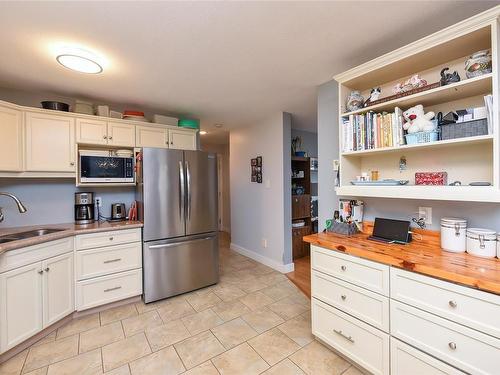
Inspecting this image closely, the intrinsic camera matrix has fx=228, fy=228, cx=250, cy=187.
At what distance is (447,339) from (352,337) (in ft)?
1.89

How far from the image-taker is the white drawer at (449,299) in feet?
3.36

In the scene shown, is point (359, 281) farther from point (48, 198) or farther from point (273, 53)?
point (48, 198)

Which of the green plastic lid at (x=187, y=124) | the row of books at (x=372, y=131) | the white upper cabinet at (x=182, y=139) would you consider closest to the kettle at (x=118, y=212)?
the white upper cabinet at (x=182, y=139)

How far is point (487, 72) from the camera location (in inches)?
49.0

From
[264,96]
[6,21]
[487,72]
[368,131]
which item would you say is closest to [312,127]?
[264,96]

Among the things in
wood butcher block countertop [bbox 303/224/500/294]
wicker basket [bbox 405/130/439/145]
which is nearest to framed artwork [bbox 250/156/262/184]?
wood butcher block countertop [bbox 303/224/500/294]

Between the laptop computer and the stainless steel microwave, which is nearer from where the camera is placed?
the laptop computer

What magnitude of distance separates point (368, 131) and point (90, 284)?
9.70ft

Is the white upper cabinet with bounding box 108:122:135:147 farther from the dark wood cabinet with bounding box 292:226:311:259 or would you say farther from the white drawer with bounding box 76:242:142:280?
the dark wood cabinet with bounding box 292:226:311:259

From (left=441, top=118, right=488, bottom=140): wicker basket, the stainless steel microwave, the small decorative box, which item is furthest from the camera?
the stainless steel microwave

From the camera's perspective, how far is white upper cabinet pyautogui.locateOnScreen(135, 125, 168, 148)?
2.87 m

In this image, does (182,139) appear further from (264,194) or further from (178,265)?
(178,265)

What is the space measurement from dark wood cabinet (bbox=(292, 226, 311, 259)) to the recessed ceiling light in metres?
3.27

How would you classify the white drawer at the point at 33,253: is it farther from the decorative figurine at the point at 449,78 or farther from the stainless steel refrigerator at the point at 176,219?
the decorative figurine at the point at 449,78
